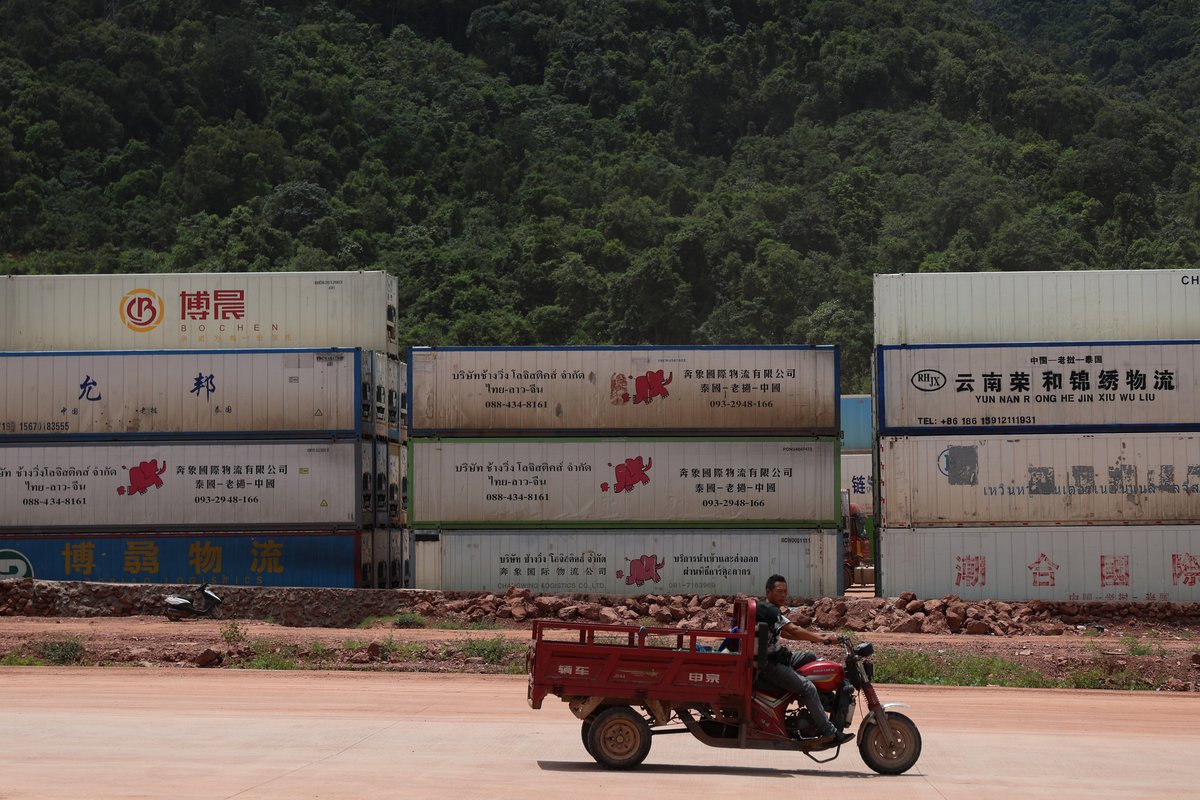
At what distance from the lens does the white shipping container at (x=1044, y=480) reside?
26094 mm

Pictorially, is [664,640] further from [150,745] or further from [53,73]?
[53,73]

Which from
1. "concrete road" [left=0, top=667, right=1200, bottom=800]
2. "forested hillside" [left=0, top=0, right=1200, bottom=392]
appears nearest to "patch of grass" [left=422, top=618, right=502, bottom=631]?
"concrete road" [left=0, top=667, right=1200, bottom=800]

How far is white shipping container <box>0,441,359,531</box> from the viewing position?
89.4ft

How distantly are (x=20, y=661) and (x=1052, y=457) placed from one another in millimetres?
17132

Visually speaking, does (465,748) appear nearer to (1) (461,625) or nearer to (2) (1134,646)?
(1) (461,625)

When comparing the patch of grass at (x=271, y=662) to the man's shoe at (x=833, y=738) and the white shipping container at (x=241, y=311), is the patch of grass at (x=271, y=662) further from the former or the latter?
the man's shoe at (x=833, y=738)

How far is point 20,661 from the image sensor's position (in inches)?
850

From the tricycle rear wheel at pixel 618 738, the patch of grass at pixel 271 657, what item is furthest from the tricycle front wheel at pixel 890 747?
the patch of grass at pixel 271 657

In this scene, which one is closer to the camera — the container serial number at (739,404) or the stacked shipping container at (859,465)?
the container serial number at (739,404)

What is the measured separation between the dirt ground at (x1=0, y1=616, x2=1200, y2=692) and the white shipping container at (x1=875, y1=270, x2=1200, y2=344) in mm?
5244

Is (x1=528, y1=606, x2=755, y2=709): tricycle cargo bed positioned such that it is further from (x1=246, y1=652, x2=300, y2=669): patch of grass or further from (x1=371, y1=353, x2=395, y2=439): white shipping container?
(x1=371, y1=353, x2=395, y2=439): white shipping container

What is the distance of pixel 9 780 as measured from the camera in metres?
11.8

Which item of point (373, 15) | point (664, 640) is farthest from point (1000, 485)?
point (373, 15)

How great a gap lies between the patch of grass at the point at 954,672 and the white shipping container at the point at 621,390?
657 cm
